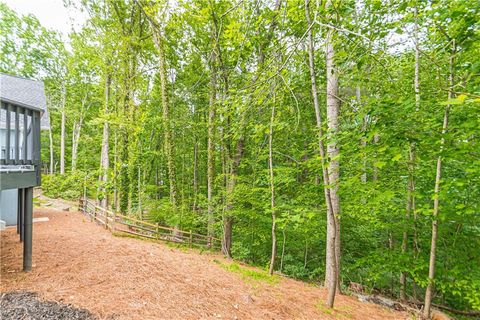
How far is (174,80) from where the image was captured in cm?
1272

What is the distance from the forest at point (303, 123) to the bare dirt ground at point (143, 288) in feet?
2.91

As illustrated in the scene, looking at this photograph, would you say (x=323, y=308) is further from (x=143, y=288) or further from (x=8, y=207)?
(x=8, y=207)

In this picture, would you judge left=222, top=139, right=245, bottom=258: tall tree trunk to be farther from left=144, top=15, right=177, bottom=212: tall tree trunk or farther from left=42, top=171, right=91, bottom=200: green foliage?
left=42, top=171, right=91, bottom=200: green foliage

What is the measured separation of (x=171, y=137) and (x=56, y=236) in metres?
5.09

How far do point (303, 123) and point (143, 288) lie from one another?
543 cm

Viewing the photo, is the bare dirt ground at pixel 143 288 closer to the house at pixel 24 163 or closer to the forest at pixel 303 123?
the house at pixel 24 163

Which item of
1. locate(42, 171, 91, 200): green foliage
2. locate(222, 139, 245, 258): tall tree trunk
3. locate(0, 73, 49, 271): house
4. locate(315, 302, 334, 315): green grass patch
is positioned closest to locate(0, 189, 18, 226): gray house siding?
locate(0, 73, 49, 271): house

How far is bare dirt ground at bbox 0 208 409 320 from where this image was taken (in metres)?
2.88

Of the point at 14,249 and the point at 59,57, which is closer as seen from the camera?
the point at 14,249

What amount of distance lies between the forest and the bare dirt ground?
0.89 metres

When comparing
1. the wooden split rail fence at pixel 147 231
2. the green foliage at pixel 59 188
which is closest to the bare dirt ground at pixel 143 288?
the wooden split rail fence at pixel 147 231

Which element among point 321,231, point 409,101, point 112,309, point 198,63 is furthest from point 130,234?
point 409,101

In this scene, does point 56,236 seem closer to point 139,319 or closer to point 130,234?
point 130,234

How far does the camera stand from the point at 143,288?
3.32m
